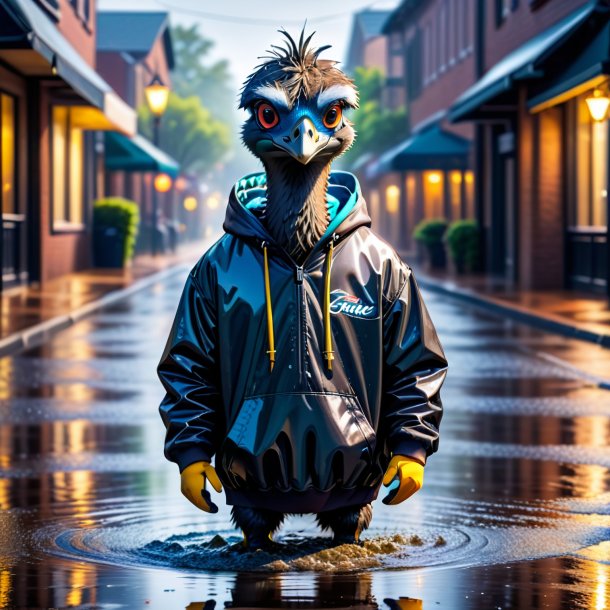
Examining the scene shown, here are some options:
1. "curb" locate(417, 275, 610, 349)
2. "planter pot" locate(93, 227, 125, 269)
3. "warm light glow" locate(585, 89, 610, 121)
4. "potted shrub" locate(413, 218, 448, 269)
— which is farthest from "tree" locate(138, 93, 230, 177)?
"warm light glow" locate(585, 89, 610, 121)

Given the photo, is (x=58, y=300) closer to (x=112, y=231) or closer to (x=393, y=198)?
(x=112, y=231)

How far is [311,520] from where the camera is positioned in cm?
683

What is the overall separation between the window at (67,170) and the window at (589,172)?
32.9 ft

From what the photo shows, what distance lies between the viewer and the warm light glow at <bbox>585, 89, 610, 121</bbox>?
67.0 ft

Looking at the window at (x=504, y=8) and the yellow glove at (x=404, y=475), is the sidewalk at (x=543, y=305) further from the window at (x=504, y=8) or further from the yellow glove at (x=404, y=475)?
the yellow glove at (x=404, y=475)

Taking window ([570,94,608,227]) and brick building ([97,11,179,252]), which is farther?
brick building ([97,11,179,252])

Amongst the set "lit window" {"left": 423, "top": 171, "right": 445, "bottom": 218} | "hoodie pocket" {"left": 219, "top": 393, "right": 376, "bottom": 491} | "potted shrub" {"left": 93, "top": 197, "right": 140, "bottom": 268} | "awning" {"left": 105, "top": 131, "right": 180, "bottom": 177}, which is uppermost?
"awning" {"left": 105, "top": 131, "right": 180, "bottom": 177}

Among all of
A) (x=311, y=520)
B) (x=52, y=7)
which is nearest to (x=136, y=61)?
(x=52, y=7)

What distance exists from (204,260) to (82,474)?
3390 millimetres

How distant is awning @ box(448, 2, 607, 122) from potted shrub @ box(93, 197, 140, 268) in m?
9.51

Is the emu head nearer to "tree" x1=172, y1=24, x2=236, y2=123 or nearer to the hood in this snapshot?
the hood

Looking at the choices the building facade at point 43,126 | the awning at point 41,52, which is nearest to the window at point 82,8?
the building facade at point 43,126

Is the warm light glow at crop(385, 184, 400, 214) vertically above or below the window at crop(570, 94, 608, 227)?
above

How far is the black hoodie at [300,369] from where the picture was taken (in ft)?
16.2
